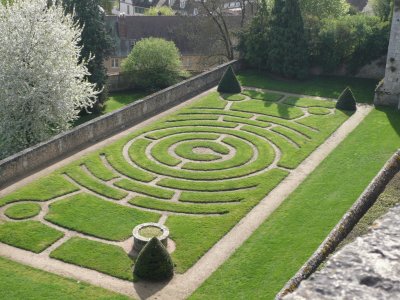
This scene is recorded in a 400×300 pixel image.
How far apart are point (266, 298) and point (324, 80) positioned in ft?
115

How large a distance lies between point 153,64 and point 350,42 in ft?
60.7

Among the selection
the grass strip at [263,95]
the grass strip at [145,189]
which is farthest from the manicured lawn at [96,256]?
the grass strip at [263,95]

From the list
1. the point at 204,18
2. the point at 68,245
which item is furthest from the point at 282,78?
the point at 68,245

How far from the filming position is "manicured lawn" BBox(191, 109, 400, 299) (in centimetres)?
2188

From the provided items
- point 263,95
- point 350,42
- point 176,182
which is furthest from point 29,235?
point 350,42

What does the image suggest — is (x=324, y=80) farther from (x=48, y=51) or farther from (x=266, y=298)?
(x=266, y=298)

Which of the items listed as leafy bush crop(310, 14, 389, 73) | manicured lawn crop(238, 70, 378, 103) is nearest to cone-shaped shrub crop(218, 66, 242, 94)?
manicured lawn crop(238, 70, 378, 103)

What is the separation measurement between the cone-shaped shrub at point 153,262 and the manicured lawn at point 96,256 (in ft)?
2.29

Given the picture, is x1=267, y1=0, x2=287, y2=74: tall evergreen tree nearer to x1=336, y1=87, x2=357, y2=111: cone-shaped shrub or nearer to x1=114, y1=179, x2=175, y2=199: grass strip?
x1=336, y1=87, x2=357, y2=111: cone-shaped shrub

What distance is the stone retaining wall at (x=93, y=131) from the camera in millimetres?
30859

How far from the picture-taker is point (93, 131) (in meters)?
36.7

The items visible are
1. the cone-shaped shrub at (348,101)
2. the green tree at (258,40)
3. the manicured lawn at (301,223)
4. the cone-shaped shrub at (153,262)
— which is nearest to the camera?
the manicured lawn at (301,223)

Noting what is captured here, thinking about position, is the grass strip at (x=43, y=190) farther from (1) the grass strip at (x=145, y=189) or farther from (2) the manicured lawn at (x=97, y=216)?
(1) the grass strip at (x=145, y=189)

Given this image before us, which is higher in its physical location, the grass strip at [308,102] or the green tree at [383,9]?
the green tree at [383,9]
